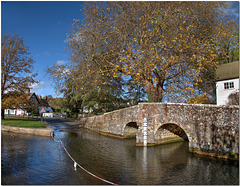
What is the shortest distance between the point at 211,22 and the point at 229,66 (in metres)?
13.4

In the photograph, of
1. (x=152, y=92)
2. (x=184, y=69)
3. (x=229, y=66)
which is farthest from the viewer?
(x=229, y=66)

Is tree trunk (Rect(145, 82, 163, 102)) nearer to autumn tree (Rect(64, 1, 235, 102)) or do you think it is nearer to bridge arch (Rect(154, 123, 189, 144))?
autumn tree (Rect(64, 1, 235, 102))

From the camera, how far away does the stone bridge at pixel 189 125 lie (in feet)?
37.9

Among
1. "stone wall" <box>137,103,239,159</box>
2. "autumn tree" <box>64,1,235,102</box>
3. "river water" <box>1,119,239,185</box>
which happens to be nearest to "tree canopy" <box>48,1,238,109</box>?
"autumn tree" <box>64,1,235,102</box>

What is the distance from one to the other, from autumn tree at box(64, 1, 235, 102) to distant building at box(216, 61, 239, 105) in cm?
1023

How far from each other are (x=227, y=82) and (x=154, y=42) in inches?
651

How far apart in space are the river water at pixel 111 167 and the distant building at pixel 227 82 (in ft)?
59.0

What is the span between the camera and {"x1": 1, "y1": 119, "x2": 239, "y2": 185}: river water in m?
8.17

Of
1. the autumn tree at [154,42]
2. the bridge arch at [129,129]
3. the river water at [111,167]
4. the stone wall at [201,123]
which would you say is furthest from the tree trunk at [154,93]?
the river water at [111,167]

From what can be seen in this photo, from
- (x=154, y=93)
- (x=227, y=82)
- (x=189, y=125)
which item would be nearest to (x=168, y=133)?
(x=154, y=93)

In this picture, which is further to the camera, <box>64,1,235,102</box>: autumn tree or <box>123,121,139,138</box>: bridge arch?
<box>123,121,139,138</box>: bridge arch

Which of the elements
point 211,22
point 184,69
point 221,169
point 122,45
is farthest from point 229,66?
point 221,169

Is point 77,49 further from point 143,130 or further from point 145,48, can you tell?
point 143,130

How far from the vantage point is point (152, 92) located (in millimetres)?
18188
